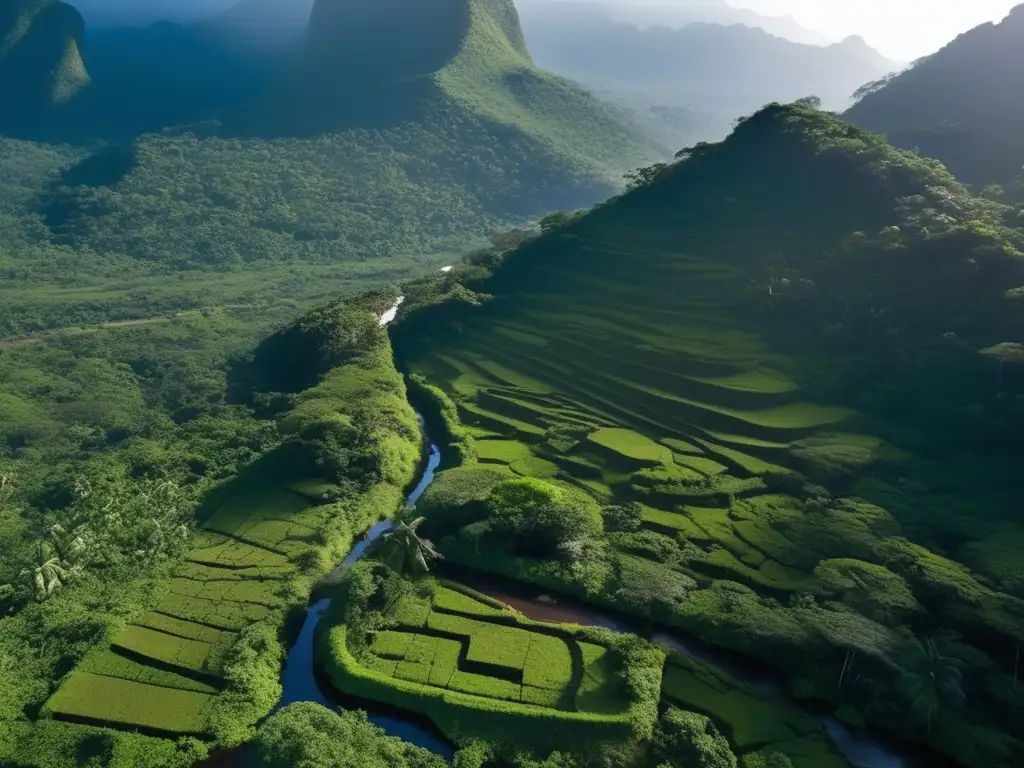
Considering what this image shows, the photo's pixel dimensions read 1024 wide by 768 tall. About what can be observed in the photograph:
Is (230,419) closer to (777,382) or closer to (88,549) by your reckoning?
(88,549)

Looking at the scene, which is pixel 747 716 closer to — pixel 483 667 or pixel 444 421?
pixel 483 667

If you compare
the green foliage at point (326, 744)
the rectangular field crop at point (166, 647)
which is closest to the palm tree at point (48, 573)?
the rectangular field crop at point (166, 647)

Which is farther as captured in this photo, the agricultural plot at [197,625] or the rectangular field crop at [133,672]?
the rectangular field crop at [133,672]

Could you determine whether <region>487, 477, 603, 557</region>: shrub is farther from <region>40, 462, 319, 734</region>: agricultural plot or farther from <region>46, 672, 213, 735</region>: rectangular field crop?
<region>46, 672, 213, 735</region>: rectangular field crop

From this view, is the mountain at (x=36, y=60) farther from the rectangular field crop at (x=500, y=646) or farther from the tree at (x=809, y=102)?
the rectangular field crop at (x=500, y=646)

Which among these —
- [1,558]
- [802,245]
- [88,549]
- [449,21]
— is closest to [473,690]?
[88,549]

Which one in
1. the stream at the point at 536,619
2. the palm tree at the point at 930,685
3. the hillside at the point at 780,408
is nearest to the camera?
the palm tree at the point at 930,685

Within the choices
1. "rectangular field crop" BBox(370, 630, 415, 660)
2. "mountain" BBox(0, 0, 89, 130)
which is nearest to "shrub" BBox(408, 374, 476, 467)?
"rectangular field crop" BBox(370, 630, 415, 660)
